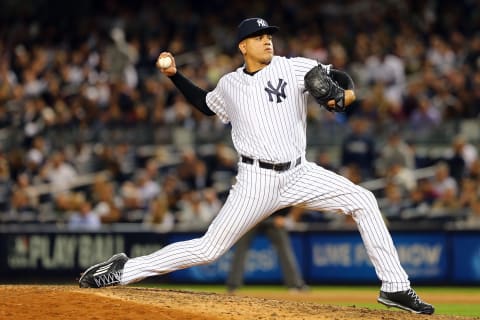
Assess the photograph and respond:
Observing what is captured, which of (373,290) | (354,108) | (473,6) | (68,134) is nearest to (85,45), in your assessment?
(68,134)

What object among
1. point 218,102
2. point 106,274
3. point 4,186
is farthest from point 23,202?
point 218,102

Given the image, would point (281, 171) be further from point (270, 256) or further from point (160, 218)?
point (160, 218)

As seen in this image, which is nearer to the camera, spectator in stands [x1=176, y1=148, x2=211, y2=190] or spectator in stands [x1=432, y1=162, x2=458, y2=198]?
spectator in stands [x1=432, y1=162, x2=458, y2=198]

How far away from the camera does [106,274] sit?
7.92 metres

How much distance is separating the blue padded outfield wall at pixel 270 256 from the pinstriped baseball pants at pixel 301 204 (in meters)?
7.86

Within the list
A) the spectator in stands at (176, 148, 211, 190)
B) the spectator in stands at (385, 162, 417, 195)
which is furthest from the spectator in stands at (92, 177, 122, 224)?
the spectator in stands at (385, 162, 417, 195)

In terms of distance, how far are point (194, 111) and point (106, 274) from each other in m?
11.3

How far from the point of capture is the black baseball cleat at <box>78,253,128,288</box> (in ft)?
25.9

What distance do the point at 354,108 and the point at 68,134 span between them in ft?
16.4

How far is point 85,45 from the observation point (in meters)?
21.5

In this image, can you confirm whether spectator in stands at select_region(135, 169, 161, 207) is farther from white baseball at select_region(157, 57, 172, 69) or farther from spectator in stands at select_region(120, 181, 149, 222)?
white baseball at select_region(157, 57, 172, 69)

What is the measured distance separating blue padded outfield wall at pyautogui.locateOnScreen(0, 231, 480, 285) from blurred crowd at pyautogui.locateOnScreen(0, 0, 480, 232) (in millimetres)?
394

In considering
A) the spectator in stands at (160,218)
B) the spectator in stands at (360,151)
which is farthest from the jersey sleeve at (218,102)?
the spectator in stands at (360,151)

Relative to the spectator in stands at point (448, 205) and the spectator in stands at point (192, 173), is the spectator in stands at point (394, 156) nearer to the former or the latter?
the spectator in stands at point (448, 205)
